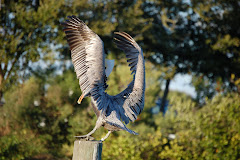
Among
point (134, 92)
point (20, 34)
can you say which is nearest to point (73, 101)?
point (20, 34)

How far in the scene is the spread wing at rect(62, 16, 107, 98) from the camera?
435cm

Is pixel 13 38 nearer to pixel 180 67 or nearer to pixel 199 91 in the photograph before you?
pixel 199 91

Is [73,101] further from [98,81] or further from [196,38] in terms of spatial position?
[196,38]

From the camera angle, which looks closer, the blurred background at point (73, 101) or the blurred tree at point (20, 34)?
the blurred background at point (73, 101)

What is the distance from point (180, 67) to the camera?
1903cm

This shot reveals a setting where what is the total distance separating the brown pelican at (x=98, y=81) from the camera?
171 inches

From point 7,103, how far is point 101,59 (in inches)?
290

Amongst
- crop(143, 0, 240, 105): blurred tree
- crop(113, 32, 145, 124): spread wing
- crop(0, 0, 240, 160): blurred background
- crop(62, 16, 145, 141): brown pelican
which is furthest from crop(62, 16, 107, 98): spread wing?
crop(143, 0, 240, 105): blurred tree

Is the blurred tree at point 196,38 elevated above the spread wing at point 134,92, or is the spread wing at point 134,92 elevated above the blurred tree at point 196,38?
the spread wing at point 134,92

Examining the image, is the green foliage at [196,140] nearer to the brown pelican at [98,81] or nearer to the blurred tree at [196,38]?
the brown pelican at [98,81]

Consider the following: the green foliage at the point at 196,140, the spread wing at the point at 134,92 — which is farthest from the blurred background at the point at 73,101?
the spread wing at the point at 134,92

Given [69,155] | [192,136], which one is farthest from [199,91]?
[69,155]

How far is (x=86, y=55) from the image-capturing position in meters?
4.47

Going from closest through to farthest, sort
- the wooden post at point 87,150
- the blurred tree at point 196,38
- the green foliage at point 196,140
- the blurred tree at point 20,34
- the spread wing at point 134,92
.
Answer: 1. the wooden post at point 87,150
2. the spread wing at point 134,92
3. the green foliage at point 196,140
4. the blurred tree at point 20,34
5. the blurred tree at point 196,38
